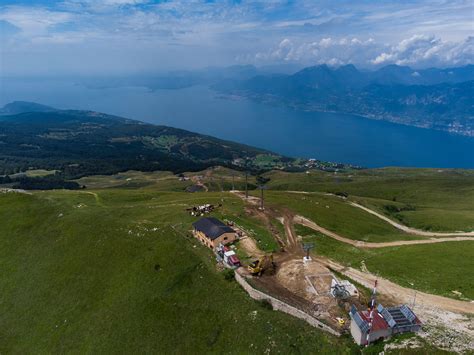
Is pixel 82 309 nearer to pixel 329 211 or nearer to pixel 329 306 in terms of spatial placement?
pixel 329 306

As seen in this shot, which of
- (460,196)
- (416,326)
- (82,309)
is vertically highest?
(416,326)

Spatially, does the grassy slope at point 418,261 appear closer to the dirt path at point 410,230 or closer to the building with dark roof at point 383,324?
the building with dark roof at point 383,324

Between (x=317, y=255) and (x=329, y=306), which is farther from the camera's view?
(x=317, y=255)

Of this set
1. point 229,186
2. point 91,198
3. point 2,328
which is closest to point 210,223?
point 2,328

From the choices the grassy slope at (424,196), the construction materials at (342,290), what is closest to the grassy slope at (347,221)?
the grassy slope at (424,196)

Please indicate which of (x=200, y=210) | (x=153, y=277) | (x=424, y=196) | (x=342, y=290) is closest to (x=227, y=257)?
(x=153, y=277)

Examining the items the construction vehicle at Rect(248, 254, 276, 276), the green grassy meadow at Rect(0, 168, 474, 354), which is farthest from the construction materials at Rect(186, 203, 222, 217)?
the construction vehicle at Rect(248, 254, 276, 276)

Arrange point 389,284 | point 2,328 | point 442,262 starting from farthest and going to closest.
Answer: point 2,328, point 442,262, point 389,284
